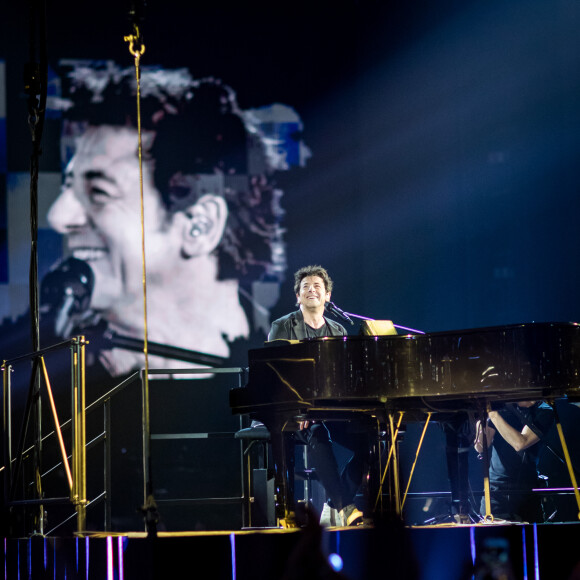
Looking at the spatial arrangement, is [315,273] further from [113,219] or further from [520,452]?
[113,219]

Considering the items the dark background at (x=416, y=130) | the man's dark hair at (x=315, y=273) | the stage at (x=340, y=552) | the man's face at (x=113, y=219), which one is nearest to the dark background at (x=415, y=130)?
the dark background at (x=416, y=130)


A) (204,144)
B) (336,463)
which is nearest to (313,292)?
(336,463)

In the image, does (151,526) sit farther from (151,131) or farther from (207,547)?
(151,131)

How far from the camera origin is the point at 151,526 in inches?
137

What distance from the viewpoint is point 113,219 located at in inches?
256

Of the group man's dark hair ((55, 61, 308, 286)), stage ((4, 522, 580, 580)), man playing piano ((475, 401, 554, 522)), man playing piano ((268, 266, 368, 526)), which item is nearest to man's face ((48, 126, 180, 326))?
man's dark hair ((55, 61, 308, 286))

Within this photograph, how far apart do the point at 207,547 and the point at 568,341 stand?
1.87m

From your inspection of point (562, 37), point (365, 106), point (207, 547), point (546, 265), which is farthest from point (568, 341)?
point (562, 37)

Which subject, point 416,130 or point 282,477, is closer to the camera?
point 282,477

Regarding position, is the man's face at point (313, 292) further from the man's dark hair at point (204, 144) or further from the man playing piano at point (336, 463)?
the man's dark hair at point (204, 144)

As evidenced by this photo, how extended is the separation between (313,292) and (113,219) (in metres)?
1.91

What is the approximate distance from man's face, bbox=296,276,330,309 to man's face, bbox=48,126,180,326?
1.50m

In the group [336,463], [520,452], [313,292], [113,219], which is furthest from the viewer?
[113,219]

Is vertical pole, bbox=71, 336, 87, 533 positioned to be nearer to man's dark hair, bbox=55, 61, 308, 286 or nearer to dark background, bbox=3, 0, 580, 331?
man's dark hair, bbox=55, 61, 308, 286
